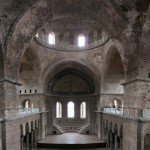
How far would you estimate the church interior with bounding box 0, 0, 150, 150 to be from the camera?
13.6 meters

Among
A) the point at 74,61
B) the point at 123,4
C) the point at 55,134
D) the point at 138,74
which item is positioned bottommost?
the point at 55,134

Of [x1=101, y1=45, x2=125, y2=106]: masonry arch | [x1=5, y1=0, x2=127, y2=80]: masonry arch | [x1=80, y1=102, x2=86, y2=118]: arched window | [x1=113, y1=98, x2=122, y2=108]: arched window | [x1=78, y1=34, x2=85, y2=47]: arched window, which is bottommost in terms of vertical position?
[x1=80, y1=102, x2=86, y2=118]: arched window

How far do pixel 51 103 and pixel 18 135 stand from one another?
15208 millimetres

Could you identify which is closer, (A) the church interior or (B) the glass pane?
(A) the church interior

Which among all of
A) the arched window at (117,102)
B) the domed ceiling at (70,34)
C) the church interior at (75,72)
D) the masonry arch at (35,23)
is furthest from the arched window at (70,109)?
the masonry arch at (35,23)

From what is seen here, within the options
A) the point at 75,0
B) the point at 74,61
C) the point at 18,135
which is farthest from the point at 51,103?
the point at 75,0

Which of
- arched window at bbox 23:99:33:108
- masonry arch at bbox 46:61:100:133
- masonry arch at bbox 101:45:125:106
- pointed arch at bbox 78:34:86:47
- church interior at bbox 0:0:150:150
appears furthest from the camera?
masonry arch at bbox 46:61:100:133

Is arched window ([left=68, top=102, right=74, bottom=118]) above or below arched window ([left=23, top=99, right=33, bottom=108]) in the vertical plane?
below

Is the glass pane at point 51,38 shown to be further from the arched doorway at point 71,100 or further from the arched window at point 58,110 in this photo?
the arched window at point 58,110

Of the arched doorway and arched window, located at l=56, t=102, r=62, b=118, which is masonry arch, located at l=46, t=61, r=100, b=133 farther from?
arched window, located at l=56, t=102, r=62, b=118

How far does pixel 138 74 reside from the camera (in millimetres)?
13875

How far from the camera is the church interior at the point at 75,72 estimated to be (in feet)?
44.5

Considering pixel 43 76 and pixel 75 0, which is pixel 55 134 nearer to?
pixel 43 76

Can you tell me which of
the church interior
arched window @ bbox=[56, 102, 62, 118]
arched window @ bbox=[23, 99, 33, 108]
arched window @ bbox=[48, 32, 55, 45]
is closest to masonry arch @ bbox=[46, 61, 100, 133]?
the church interior
